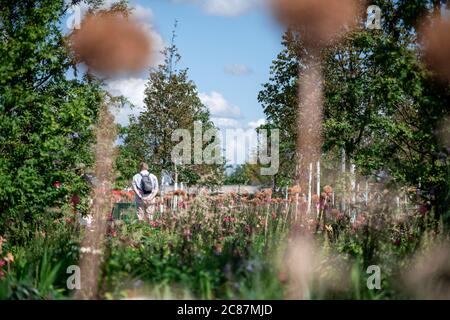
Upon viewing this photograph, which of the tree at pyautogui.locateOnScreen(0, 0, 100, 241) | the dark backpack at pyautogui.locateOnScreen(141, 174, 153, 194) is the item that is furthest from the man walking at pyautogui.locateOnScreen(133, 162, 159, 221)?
the tree at pyautogui.locateOnScreen(0, 0, 100, 241)

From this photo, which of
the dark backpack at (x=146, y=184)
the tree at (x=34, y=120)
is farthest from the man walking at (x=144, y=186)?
the tree at (x=34, y=120)

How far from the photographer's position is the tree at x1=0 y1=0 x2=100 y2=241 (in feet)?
24.8

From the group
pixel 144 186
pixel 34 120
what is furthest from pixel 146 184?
pixel 34 120

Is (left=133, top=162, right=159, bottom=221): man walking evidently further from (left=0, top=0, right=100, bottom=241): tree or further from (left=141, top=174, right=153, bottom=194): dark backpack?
(left=0, top=0, right=100, bottom=241): tree

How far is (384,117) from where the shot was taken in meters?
13.7

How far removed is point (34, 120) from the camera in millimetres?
8430

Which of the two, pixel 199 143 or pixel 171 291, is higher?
pixel 199 143

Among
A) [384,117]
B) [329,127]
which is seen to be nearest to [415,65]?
[384,117]

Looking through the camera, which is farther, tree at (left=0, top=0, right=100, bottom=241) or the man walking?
the man walking

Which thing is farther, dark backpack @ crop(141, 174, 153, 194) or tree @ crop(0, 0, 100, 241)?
dark backpack @ crop(141, 174, 153, 194)
